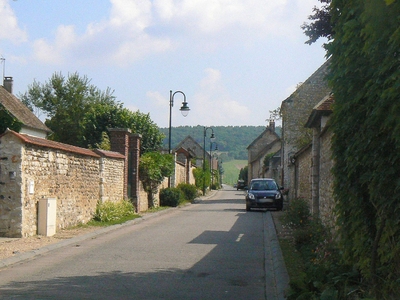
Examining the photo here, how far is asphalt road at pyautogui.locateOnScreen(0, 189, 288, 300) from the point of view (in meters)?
7.61

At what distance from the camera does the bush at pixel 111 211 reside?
18891 mm

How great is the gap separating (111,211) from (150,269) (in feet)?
33.3

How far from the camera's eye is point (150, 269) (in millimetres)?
9586

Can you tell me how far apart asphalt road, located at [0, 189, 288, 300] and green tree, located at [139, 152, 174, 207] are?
1008 centimetres

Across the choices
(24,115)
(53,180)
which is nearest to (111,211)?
(53,180)

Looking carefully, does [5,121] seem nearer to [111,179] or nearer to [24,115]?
[111,179]

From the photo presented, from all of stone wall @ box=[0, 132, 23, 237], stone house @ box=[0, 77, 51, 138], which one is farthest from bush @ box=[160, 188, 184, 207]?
stone wall @ box=[0, 132, 23, 237]

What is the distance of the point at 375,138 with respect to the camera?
214 inches

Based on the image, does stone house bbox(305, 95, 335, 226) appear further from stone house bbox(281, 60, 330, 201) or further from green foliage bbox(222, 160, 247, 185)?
green foliage bbox(222, 160, 247, 185)

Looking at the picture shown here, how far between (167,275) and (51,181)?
6.96 metres

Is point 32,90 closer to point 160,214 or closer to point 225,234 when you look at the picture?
point 160,214

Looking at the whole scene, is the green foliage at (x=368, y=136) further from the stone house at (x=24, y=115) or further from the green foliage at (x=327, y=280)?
the stone house at (x=24, y=115)

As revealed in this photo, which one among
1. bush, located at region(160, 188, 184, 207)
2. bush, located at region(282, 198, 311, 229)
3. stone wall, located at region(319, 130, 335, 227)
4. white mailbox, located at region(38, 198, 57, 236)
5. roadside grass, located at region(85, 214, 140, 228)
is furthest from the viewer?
bush, located at region(160, 188, 184, 207)

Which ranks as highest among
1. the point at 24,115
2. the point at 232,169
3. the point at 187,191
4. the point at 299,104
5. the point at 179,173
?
the point at 299,104
